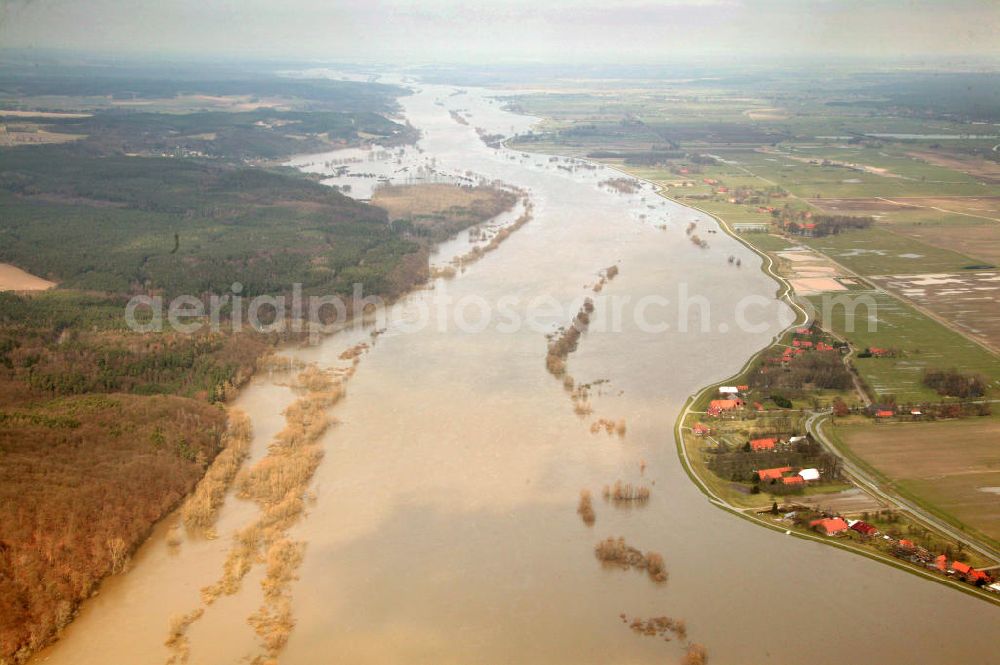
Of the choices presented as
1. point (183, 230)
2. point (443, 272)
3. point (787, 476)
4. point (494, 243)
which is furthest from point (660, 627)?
point (183, 230)

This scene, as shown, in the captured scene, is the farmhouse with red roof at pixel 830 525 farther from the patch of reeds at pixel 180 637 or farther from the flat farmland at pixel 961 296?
the flat farmland at pixel 961 296

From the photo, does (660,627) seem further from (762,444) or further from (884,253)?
(884,253)

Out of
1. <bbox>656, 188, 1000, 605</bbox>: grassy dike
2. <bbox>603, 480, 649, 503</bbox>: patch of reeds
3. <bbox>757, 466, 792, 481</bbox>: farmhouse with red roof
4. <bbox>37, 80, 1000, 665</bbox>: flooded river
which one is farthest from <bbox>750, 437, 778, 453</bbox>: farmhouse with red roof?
<bbox>603, 480, 649, 503</bbox>: patch of reeds

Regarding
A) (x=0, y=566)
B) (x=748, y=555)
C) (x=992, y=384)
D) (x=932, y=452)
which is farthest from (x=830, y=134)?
(x=0, y=566)

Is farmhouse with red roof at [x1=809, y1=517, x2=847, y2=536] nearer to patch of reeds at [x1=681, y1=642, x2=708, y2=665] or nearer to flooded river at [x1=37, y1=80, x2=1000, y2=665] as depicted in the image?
flooded river at [x1=37, y1=80, x2=1000, y2=665]

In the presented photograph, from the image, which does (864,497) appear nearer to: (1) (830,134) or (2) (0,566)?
(2) (0,566)

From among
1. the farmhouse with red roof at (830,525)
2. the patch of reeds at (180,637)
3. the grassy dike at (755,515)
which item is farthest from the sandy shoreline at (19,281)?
the farmhouse with red roof at (830,525)
